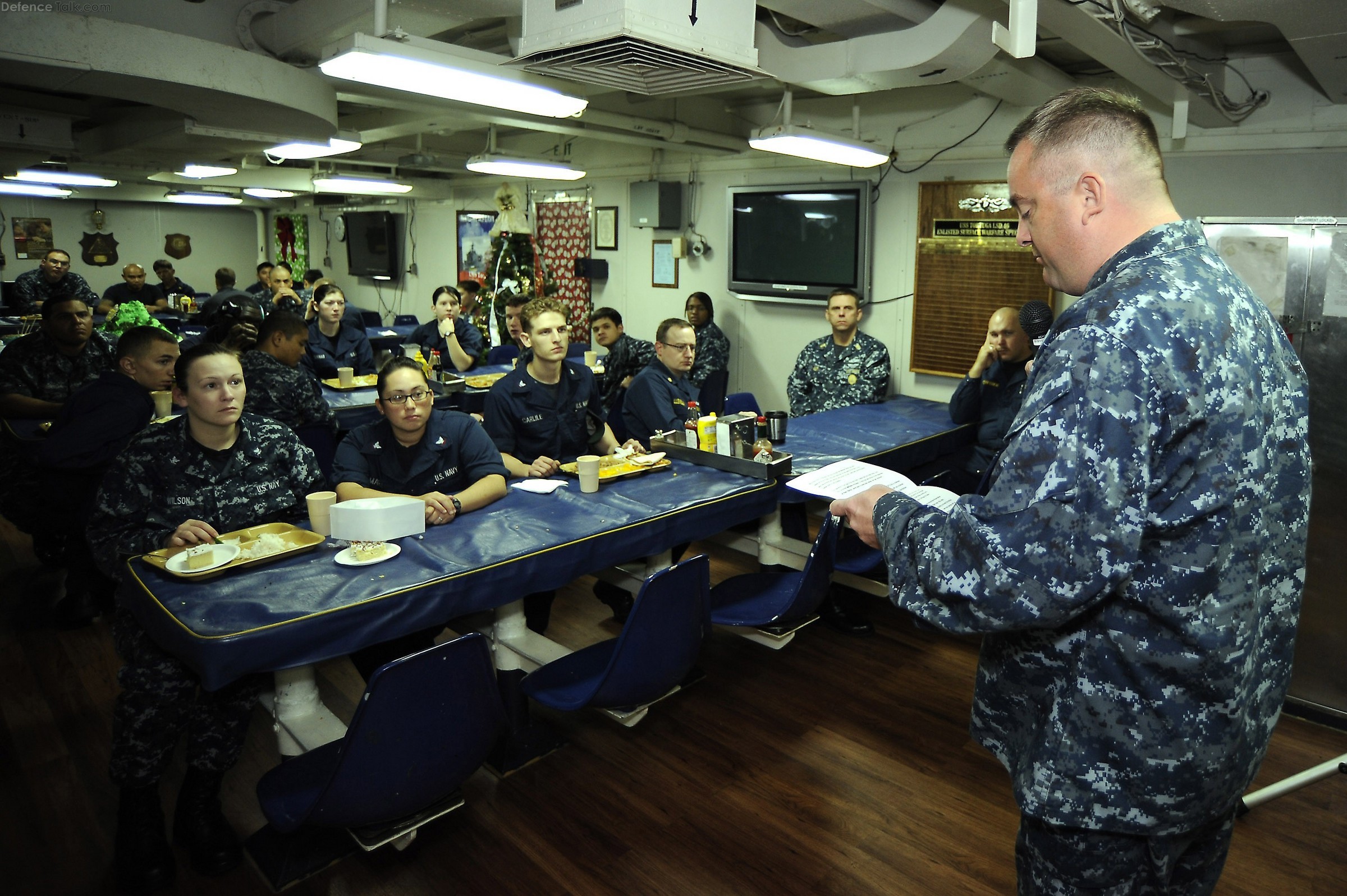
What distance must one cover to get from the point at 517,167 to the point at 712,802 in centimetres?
512

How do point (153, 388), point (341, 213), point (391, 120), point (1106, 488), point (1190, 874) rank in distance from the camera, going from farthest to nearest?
point (341, 213)
point (391, 120)
point (153, 388)
point (1190, 874)
point (1106, 488)

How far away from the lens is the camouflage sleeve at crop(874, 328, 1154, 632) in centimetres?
111

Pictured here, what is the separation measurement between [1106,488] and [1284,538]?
15.5 inches

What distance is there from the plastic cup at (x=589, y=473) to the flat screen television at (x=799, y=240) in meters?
3.84

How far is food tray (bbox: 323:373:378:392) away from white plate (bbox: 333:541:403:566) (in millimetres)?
3431

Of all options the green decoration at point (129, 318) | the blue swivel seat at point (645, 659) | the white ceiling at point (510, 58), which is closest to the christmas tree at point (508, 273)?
the white ceiling at point (510, 58)

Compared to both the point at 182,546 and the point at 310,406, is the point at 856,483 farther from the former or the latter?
the point at 310,406

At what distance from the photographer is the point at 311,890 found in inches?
93.2

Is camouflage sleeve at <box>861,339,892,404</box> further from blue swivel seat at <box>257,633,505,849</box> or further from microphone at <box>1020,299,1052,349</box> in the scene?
blue swivel seat at <box>257,633,505,849</box>

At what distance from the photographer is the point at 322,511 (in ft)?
8.67

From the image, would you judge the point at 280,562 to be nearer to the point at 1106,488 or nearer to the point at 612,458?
the point at 612,458

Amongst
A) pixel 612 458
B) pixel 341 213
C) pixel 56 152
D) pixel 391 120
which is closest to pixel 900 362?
pixel 612 458

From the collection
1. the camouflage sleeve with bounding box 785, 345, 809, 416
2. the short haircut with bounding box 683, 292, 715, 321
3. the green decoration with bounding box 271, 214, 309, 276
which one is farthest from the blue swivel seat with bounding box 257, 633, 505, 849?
the green decoration with bounding box 271, 214, 309, 276

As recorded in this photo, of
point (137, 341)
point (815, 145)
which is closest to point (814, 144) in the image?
point (815, 145)
